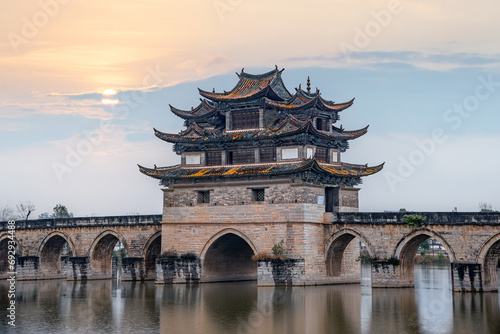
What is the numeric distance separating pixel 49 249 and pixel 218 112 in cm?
1989

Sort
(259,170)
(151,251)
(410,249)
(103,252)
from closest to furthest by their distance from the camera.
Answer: (410,249) < (259,170) < (151,251) < (103,252)

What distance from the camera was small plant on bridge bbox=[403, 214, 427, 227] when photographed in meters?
39.9

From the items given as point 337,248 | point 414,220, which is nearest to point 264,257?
point 337,248

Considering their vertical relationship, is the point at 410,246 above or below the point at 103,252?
above

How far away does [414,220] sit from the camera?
1581 inches

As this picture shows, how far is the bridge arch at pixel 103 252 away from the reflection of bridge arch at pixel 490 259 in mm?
26436

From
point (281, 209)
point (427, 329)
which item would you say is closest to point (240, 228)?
point (281, 209)

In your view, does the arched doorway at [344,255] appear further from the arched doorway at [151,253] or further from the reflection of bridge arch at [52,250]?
the reflection of bridge arch at [52,250]

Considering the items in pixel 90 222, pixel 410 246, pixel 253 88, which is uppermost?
pixel 253 88

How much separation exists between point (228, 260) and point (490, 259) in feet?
61.3

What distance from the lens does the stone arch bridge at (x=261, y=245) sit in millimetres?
38656

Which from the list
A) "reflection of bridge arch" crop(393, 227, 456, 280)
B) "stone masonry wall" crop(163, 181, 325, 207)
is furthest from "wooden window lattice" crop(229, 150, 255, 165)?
"reflection of bridge arch" crop(393, 227, 456, 280)

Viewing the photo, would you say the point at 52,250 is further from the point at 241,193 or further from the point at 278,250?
the point at 278,250

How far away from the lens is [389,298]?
3616cm
